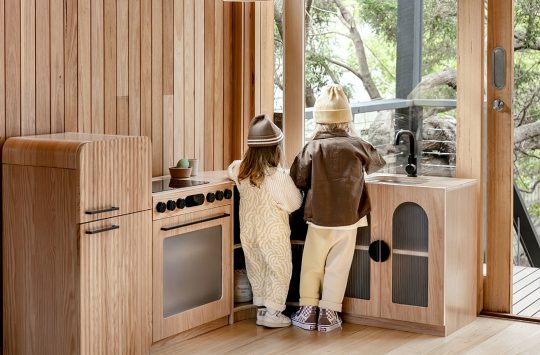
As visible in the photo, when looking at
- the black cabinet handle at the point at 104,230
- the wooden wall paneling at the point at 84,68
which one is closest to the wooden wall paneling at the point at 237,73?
the wooden wall paneling at the point at 84,68

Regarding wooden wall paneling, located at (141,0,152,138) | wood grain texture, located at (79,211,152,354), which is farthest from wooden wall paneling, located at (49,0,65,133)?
wood grain texture, located at (79,211,152,354)

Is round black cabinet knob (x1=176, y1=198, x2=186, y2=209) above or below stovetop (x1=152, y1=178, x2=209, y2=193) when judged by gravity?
below

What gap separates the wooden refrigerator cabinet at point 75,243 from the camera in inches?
139

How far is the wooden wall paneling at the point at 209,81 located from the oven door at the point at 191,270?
1.81ft

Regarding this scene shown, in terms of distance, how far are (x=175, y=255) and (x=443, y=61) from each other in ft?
5.60

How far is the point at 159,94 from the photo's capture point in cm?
448

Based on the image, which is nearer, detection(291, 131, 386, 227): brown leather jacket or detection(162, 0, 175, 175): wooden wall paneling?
detection(291, 131, 386, 227): brown leather jacket

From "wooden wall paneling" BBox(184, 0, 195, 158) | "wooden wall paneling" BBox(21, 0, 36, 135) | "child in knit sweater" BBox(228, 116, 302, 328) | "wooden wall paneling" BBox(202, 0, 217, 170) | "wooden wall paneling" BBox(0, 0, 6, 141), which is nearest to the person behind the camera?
"wooden wall paneling" BBox(0, 0, 6, 141)

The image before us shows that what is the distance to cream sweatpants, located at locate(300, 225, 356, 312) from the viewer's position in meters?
4.41

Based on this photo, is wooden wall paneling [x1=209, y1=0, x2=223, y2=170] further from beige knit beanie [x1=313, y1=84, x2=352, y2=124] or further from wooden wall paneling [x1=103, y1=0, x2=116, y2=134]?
wooden wall paneling [x1=103, y1=0, x2=116, y2=134]

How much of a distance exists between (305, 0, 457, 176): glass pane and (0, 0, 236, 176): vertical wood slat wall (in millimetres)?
549

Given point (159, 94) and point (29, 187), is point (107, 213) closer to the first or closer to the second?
point (29, 187)

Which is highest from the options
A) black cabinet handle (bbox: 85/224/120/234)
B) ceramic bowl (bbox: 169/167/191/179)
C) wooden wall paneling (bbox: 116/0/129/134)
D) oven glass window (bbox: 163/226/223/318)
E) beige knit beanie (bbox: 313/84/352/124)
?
wooden wall paneling (bbox: 116/0/129/134)

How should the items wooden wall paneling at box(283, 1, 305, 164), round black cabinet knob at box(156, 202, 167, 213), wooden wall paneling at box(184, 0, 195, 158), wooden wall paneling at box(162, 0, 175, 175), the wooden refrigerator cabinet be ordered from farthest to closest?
wooden wall paneling at box(283, 1, 305, 164), wooden wall paneling at box(184, 0, 195, 158), wooden wall paneling at box(162, 0, 175, 175), round black cabinet knob at box(156, 202, 167, 213), the wooden refrigerator cabinet
